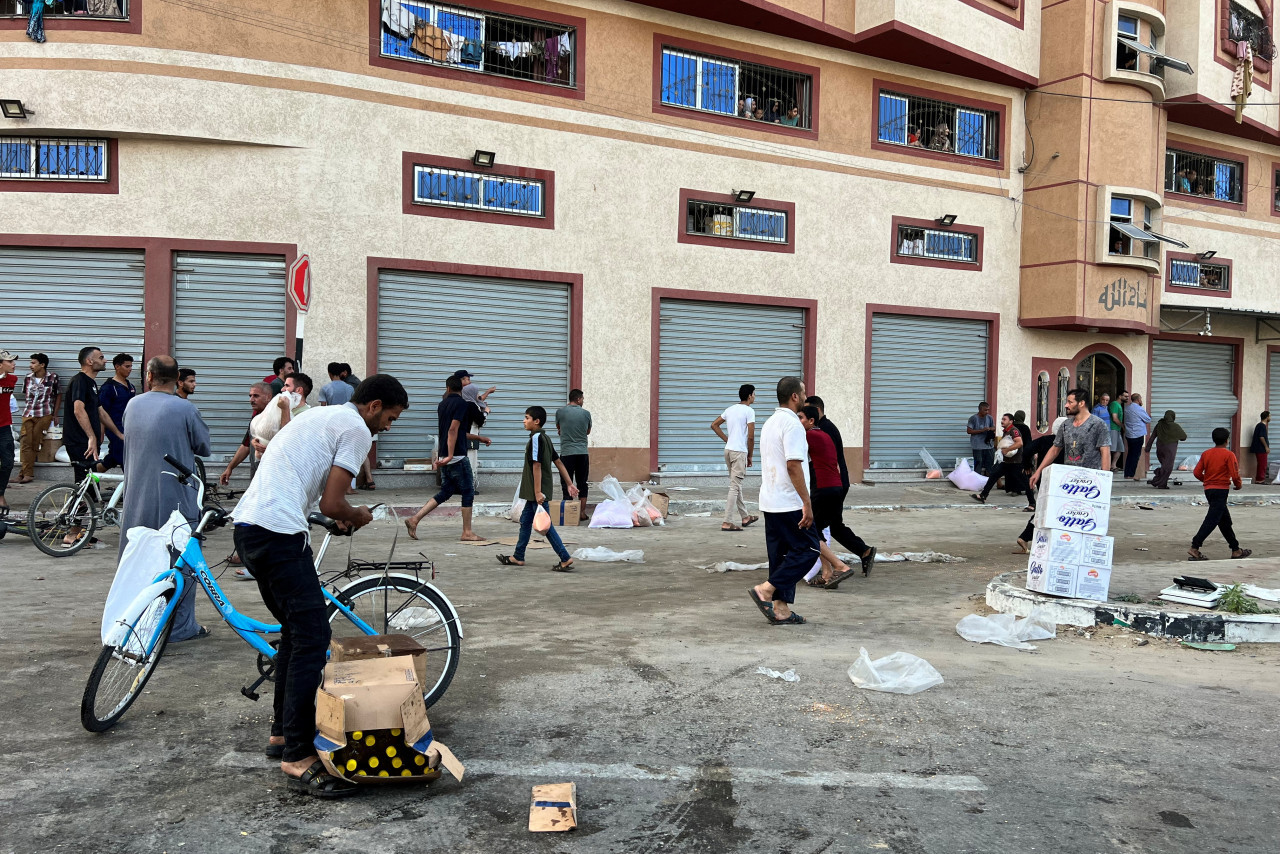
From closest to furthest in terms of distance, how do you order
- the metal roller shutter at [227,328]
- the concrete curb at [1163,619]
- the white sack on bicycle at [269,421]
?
the concrete curb at [1163,619]
the white sack on bicycle at [269,421]
the metal roller shutter at [227,328]

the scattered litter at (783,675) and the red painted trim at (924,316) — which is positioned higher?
the red painted trim at (924,316)

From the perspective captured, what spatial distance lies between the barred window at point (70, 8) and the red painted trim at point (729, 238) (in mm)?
9012

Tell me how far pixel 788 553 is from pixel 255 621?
12.5 feet

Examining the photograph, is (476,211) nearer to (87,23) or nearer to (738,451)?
(87,23)

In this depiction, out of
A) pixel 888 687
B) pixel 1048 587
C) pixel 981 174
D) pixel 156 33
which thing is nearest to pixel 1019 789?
pixel 888 687

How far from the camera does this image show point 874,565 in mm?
10156

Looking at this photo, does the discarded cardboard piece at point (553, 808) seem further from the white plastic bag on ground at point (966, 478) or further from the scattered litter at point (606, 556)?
the white plastic bag on ground at point (966, 478)

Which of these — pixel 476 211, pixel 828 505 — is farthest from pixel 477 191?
pixel 828 505

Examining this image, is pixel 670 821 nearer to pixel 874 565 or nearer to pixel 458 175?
pixel 874 565

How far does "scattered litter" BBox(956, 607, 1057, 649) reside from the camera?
665 centimetres

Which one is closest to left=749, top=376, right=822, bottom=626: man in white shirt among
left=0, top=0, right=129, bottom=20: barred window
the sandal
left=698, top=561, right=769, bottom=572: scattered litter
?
left=698, top=561, right=769, bottom=572: scattered litter

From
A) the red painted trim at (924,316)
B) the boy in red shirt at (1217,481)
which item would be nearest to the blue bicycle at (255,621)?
the boy in red shirt at (1217,481)

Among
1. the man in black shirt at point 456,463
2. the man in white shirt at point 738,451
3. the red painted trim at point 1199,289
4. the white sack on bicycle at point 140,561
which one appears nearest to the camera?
the white sack on bicycle at point 140,561

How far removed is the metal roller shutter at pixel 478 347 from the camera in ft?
49.9
